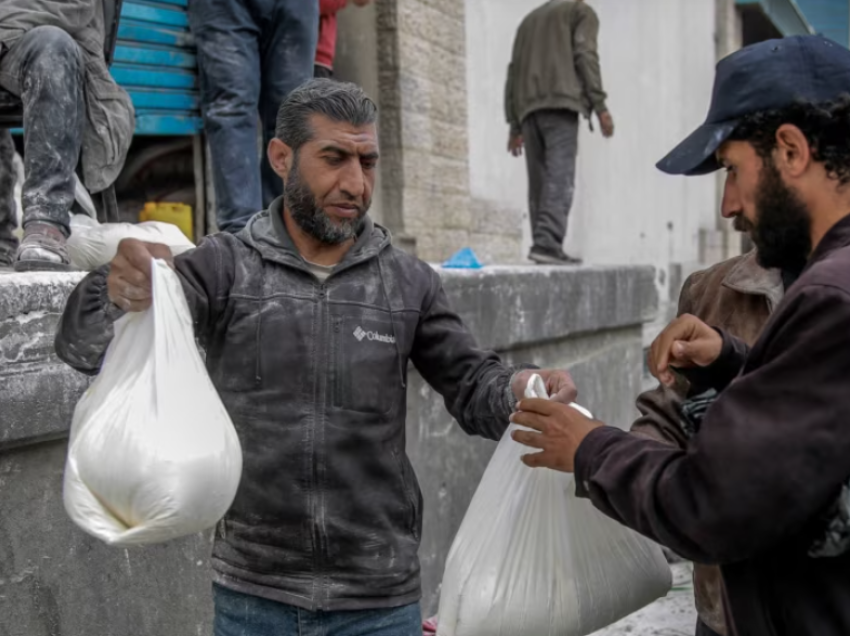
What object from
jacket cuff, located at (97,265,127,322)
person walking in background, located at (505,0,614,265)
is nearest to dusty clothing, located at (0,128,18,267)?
jacket cuff, located at (97,265,127,322)

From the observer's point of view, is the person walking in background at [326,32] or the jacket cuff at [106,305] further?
the person walking in background at [326,32]

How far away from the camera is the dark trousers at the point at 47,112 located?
9.95 feet

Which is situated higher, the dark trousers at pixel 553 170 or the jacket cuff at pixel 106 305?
the dark trousers at pixel 553 170

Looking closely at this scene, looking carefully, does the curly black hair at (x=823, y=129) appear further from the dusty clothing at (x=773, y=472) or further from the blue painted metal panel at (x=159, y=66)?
the blue painted metal panel at (x=159, y=66)

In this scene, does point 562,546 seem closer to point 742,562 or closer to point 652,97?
point 742,562

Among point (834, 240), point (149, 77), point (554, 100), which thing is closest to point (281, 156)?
point (834, 240)

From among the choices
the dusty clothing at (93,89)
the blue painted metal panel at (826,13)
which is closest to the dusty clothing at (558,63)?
the dusty clothing at (93,89)

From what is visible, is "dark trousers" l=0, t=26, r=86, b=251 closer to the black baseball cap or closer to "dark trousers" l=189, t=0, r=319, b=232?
"dark trousers" l=189, t=0, r=319, b=232

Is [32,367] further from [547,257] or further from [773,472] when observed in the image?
[547,257]

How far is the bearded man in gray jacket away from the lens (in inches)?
80.4

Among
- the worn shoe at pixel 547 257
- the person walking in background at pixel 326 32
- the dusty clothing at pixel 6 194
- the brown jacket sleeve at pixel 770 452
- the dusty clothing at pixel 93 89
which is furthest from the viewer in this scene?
the worn shoe at pixel 547 257

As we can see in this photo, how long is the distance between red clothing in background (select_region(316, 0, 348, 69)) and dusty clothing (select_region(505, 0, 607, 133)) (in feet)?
5.18

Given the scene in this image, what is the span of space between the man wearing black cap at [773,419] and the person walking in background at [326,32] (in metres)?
3.34

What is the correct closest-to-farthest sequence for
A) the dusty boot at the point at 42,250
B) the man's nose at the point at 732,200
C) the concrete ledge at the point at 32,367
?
the man's nose at the point at 732,200
the concrete ledge at the point at 32,367
the dusty boot at the point at 42,250
